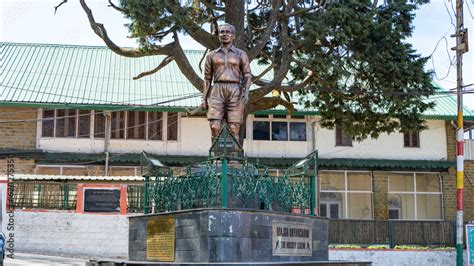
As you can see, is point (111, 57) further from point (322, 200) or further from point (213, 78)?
point (213, 78)

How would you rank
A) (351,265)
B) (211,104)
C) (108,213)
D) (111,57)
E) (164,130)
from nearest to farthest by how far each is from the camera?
(351,265)
(211,104)
(108,213)
(164,130)
(111,57)

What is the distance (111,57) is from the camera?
32.7m

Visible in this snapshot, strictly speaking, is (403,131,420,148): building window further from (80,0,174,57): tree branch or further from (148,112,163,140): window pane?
(80,0,174,57): tree branch

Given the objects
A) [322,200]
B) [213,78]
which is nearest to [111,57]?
[322,200]

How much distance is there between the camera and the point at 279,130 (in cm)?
3048

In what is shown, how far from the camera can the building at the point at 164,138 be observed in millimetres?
28266

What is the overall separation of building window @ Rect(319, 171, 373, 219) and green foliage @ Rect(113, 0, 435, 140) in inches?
414

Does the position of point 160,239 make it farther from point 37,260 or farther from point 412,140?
point 412,140

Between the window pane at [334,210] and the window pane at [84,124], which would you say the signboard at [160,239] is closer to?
the window pane at [84,124]

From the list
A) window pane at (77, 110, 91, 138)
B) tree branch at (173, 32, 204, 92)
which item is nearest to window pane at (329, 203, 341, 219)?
window pane at (77, 110, 91, 138)

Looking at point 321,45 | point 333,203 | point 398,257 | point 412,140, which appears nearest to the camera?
point 321,45

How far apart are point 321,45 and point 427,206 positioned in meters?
15.9

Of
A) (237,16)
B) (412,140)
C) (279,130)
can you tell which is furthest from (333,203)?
(237,16)

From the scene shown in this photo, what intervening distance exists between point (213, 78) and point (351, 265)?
3996 mm
